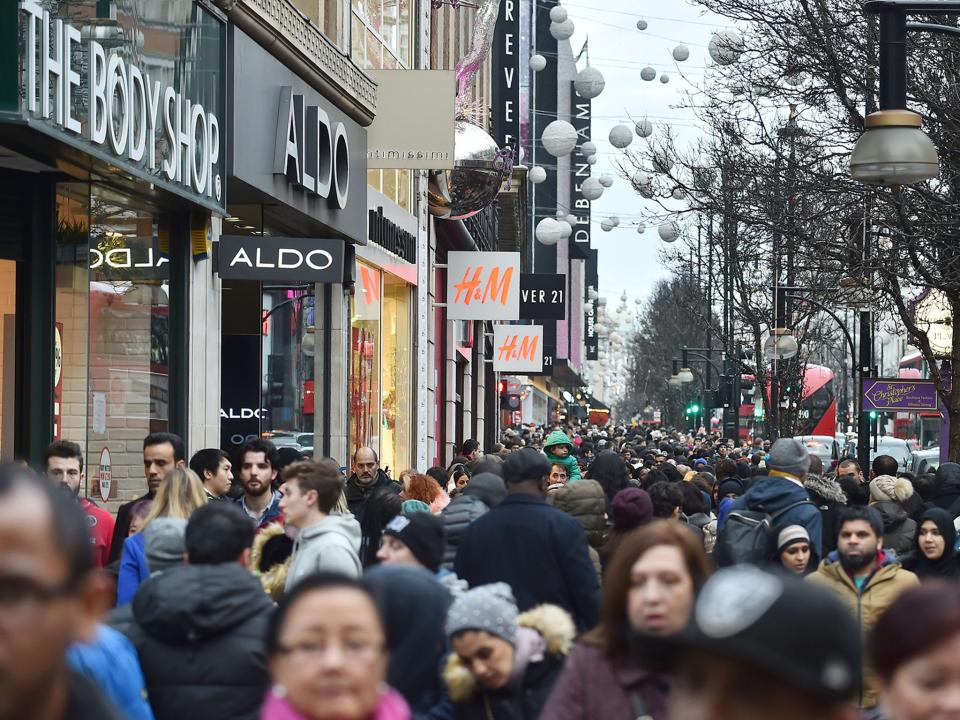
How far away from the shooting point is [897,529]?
12297mm

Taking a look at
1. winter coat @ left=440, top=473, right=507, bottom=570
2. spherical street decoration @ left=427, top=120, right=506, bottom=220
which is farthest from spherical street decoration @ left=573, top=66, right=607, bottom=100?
winter coat @ left=440, top=473, right=507, bottom=570

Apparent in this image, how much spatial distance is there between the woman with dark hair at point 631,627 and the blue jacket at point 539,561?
10.6ft

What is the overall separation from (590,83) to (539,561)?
34.5m

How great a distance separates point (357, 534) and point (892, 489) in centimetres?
636

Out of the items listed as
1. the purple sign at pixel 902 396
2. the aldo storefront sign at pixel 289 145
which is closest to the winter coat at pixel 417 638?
the aldo storefront sign at pixel 289 145

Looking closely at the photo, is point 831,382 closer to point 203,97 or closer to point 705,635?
point 203,97

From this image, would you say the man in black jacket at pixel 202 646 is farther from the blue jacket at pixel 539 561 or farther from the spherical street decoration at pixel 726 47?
the spherical street decoration at pixel 726 47

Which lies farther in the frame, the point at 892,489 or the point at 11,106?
the point at 892,489

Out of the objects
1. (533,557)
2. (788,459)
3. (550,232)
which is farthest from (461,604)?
(550,232)

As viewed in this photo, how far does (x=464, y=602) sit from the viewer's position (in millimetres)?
5535

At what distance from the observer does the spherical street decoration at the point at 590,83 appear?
41.7 metres

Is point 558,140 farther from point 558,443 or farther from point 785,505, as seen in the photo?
point 785,505

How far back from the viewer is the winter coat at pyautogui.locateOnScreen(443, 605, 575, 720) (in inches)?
219

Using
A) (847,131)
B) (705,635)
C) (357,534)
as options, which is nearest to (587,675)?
(705,635)
